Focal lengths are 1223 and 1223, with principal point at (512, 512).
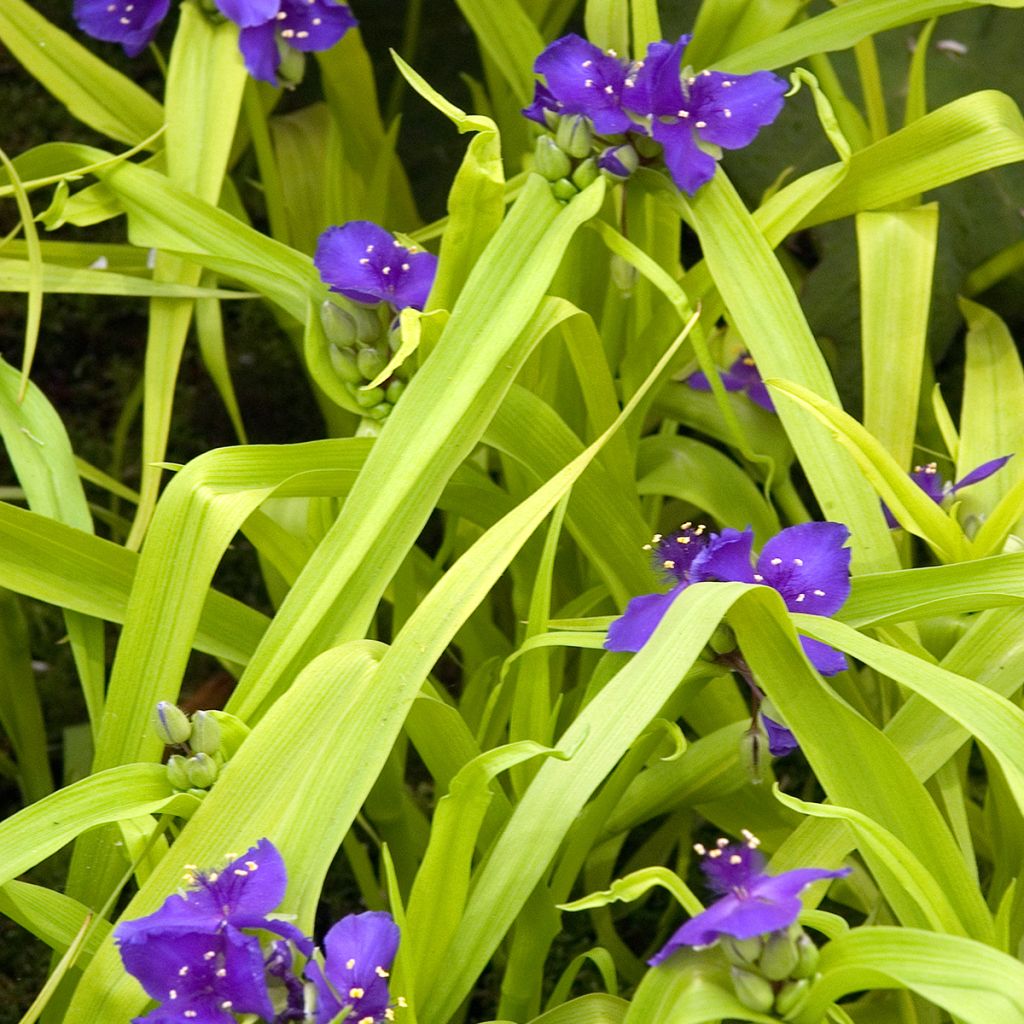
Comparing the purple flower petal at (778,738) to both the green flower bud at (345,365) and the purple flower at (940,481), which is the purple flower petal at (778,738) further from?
the green flower bud at (345,365)

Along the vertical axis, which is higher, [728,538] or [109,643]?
[109,643]

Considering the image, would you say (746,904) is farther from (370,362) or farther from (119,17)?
(119,17)

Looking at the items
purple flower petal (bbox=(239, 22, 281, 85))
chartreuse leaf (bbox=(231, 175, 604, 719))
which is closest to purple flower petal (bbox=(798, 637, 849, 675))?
chartreuse leaf (bbox=(231, 175, 604, 719))

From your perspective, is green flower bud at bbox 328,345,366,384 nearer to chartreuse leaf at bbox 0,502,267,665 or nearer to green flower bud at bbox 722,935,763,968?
chartreuse leaf at bbox 0,502,267,665

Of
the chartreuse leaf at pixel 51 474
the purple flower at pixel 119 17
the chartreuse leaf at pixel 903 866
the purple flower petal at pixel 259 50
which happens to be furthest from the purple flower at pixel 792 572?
the purple flower at pixel 119 17

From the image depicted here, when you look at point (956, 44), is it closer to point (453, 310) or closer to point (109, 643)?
point (453, 310)

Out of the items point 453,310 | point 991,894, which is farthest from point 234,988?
point 991,894

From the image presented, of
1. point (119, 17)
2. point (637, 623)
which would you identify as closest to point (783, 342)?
point (637, 623)
